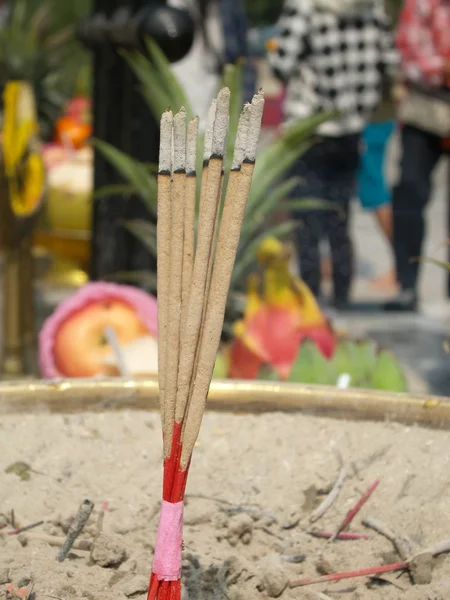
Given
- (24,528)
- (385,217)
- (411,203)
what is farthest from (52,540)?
(385,217)

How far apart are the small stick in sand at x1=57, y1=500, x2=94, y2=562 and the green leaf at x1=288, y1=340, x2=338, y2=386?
1.23 meters

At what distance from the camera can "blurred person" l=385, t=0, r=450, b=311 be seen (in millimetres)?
5262

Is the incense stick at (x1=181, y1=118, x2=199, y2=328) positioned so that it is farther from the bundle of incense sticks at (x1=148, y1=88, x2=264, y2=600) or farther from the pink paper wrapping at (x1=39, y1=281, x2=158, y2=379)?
the pink paper wrapping at (x1=39, y1=281, x2=158, y2=379)

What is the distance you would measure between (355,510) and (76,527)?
31 cm

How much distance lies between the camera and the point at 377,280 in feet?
22.2

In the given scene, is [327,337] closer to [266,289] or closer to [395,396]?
[266,289]

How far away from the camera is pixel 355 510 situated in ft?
4.14

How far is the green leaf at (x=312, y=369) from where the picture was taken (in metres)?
2.38

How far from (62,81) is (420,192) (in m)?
3.78

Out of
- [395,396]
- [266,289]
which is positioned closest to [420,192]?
[266,289]

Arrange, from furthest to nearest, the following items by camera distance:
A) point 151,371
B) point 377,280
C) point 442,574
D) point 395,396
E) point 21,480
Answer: point 377,280 < point 151,371 < point 395,396 < point 21,480 < point 442,574

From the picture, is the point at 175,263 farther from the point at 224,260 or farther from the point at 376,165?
the point at 376,165

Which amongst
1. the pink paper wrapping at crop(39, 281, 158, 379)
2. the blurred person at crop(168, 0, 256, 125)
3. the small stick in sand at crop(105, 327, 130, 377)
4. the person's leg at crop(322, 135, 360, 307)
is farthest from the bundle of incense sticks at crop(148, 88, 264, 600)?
the person's leg at crop(322, 135, 360, 307)

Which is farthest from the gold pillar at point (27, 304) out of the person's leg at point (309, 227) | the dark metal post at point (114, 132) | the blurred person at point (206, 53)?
the person's leg at point (309, 227)
